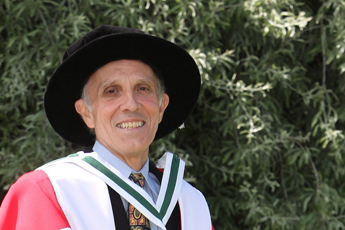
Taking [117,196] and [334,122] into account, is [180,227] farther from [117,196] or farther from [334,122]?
[334,122]

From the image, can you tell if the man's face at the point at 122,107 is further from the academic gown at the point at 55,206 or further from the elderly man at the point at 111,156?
the academic gown at the point at 55,206

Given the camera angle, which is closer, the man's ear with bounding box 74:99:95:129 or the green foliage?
the man's ear with bounding box 74:99:95:129

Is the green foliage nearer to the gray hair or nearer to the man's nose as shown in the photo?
the gray hair

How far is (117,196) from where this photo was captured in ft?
5.73

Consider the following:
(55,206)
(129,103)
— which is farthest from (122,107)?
(55,206)

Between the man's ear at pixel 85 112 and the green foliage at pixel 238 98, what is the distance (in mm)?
1185

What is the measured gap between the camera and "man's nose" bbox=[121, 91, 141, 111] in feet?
5.96

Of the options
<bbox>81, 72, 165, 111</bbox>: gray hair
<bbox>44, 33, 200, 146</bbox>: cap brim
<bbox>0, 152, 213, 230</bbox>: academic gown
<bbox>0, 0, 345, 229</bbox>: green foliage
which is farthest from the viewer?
<bbox>0, 0, 345, 229</bbox>: green foliage

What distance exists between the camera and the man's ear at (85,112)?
1.94 m

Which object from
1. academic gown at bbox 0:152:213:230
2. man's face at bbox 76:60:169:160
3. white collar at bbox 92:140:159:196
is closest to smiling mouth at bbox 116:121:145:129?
man's face at bbox 76:60:169:160

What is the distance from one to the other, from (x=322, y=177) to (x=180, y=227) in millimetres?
2063

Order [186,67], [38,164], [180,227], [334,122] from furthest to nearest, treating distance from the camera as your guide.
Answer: [334,122]
[38,164]
[186,67]
[180,227]

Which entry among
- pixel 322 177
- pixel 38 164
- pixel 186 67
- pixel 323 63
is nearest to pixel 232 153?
pixel 322 177

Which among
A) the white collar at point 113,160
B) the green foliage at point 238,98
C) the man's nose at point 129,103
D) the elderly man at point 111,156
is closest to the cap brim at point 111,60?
the elderly man at point 111,156
